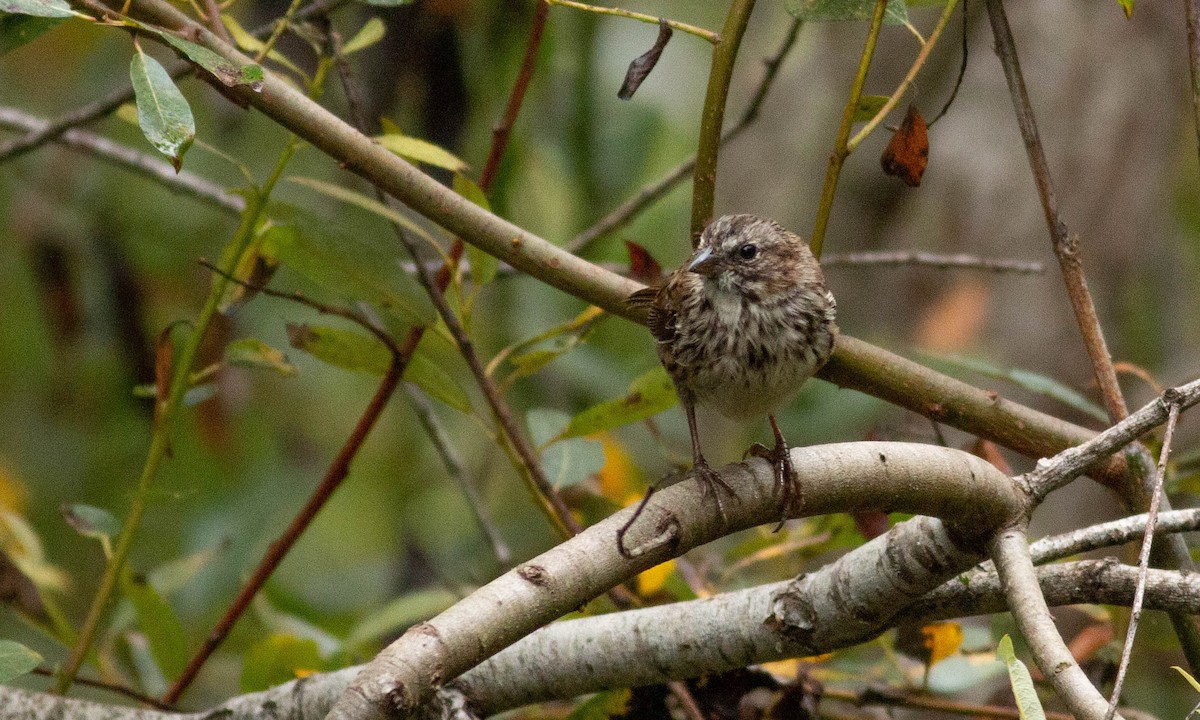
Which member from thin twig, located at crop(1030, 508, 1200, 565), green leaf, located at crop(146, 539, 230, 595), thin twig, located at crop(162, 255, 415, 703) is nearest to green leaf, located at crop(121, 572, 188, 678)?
thin twig, located at crop(162, 255, 415, 703)

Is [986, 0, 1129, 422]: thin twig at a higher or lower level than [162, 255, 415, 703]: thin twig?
higher

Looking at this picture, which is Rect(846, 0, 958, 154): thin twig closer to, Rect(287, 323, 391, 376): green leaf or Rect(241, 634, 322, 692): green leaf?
Rect(287, 323, 391, 376): green leaf

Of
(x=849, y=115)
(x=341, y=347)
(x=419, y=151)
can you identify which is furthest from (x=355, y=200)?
(x=849, y=115)

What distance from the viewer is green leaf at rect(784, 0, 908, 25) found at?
2504 millimetres

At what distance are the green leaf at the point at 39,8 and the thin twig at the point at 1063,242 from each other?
180cm

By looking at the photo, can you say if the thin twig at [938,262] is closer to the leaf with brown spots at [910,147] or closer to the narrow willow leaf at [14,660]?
the leaf with brown spots at [910,147]

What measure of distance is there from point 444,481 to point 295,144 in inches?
160

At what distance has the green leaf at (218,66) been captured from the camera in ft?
6.59

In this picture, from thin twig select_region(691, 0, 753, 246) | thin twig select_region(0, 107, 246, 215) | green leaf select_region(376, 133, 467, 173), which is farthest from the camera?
thin twig select_region(0, 107, 246, 215)

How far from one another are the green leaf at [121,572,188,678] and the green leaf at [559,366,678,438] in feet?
3.89

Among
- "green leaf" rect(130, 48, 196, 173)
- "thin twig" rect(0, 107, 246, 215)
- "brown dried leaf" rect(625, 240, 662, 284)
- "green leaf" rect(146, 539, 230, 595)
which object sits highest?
"thin twig" rect(0, 107, 246, 215)

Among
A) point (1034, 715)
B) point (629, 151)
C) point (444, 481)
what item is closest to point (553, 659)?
point (1034, 715)

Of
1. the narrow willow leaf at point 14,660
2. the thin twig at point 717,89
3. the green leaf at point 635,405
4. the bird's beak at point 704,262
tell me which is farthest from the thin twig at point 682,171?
the narrow willow leaf at point 14,660

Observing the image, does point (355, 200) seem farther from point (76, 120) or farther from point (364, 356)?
point (76, 120)
